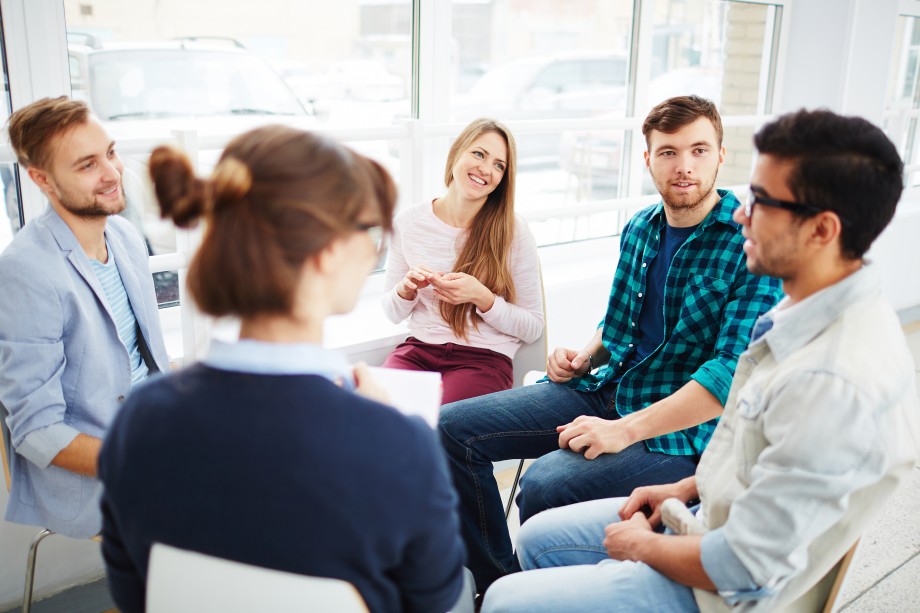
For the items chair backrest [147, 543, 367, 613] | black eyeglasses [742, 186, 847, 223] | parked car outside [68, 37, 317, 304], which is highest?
parked car outside [68, 37, 317, 304]

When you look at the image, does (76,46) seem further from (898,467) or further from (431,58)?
(898,467)

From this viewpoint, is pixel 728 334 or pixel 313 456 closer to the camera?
pixel 313 456

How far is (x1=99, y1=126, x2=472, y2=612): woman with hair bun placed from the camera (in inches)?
30.2

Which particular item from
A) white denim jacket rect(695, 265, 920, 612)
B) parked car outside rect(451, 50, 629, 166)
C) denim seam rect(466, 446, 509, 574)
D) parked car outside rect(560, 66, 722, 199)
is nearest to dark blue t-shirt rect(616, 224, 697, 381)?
denim seam rect(466, 446, 509, 574)

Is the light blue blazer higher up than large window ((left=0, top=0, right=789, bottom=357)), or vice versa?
large window ((left=0, top=0, right=789, bottom=357))

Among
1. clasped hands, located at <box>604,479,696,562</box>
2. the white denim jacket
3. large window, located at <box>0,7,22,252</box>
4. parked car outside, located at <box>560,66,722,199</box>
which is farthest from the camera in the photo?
parked car outside, located at <box>560,66,722,199</box>

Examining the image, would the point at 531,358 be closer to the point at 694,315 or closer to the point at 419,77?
the point at 694,315

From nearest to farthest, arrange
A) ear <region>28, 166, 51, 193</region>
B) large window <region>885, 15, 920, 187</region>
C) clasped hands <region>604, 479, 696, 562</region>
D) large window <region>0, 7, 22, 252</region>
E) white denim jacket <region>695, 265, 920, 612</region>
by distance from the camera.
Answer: white denim jacket <region>695, 265, 920, 612</region> < clasped hands <region>604, 479, 696, 562</region> < ear <region>28, 166, 51, 193</region> < large window <region>0, 7, 22, 252</region> < large window <region>885, 15, 920, 187</region>

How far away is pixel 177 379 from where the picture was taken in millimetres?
809

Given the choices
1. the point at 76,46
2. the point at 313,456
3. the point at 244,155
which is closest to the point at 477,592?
the point at 313,456

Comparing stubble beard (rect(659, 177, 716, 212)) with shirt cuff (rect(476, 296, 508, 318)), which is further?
shirt cuff (rect(476, 296, 508, 318))

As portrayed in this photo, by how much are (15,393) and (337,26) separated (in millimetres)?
1720

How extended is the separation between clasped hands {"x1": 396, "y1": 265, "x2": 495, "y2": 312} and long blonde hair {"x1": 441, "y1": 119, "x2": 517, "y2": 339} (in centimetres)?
5

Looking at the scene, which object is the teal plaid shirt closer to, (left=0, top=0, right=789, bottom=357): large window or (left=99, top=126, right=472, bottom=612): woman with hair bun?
(left=0, top=0, right=789, bottom=357): large window
